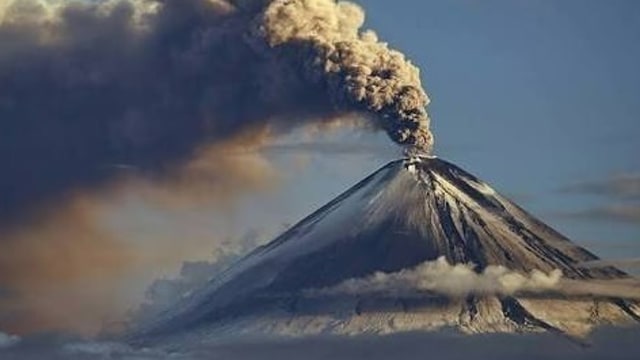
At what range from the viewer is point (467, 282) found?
8531cm

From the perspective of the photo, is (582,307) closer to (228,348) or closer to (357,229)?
(357,229)

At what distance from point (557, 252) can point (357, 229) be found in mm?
11541

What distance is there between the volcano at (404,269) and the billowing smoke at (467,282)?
31 cm

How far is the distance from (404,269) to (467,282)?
3.52 meters

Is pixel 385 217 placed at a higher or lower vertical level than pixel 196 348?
higher

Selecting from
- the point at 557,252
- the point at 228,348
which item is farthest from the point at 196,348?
the point at 557,252

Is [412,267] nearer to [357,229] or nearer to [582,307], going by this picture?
[357,229]

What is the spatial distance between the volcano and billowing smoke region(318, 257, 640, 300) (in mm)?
308

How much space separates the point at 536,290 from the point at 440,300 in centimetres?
539

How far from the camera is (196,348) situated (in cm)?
8406

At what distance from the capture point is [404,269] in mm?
85500

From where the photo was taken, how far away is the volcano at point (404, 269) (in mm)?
85188

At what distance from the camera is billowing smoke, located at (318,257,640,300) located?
279ft

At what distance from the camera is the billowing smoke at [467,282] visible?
85.0 meters
